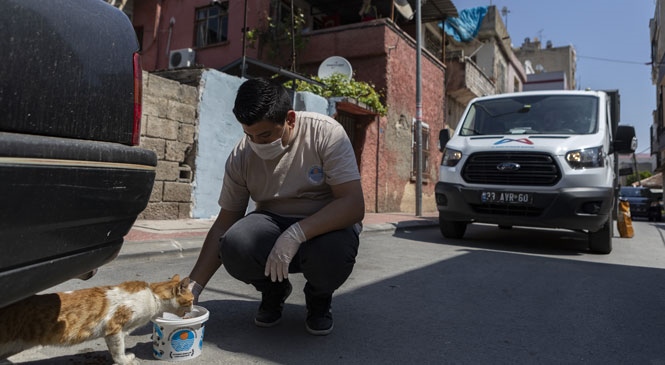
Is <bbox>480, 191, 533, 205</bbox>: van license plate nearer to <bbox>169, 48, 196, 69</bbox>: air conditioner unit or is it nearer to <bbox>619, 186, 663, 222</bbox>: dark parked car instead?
<bbox>169, 48, 196, 69</bbox>: air conditioner unit

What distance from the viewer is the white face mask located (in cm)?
240

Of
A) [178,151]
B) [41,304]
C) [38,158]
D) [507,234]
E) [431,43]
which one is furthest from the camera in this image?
[431,43]

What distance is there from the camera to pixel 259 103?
2.21 metres

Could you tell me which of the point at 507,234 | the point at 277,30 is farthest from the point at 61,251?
the point at 277,30

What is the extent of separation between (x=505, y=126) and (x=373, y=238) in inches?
99.9

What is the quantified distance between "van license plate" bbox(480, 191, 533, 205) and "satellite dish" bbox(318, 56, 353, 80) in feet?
19.8

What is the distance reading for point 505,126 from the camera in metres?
6.71

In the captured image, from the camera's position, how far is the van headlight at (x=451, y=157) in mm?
6379

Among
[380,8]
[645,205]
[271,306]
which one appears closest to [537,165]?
[271,306]

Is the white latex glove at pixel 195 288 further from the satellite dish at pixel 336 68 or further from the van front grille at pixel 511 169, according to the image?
the satellite dish at pixel 336 68

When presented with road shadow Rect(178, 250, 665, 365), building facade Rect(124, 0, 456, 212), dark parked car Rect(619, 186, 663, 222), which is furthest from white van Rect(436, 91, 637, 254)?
dark parked car Rect(619, 186, 663, 222)

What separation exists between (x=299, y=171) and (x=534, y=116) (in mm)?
5234

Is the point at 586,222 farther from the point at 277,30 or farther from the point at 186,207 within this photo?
the point at 277,30

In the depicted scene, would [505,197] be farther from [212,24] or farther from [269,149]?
[212,24]
